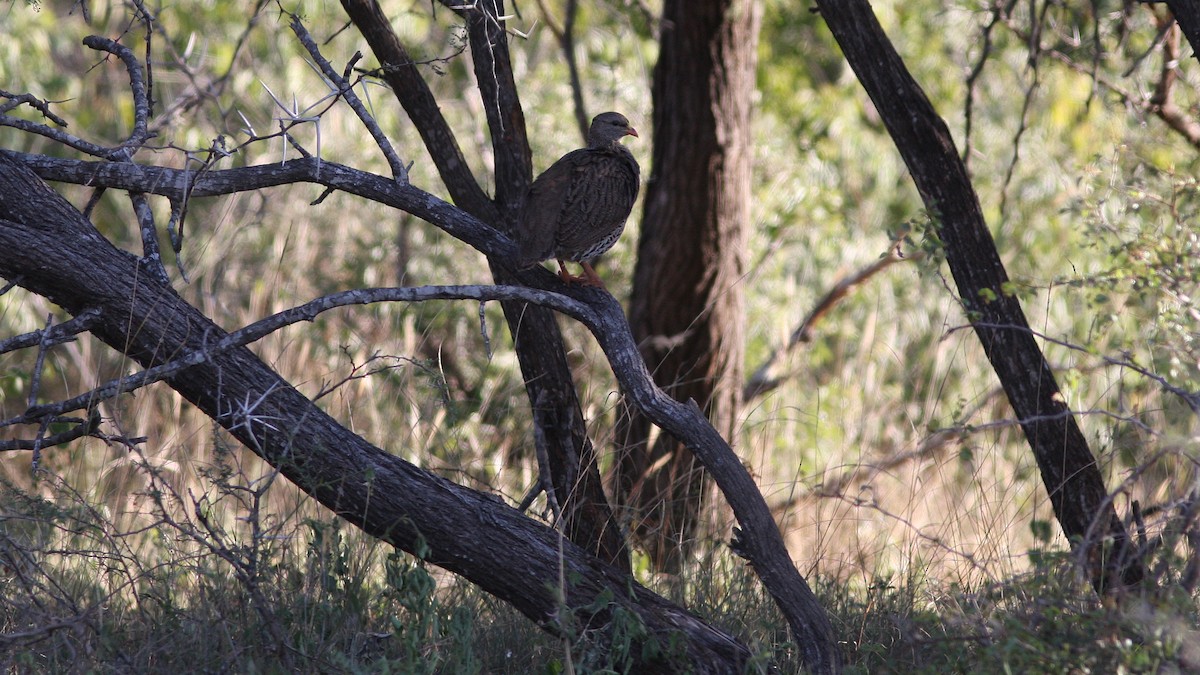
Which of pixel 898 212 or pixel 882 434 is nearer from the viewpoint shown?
pixel 882 434

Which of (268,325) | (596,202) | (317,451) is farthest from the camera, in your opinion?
(596,202)

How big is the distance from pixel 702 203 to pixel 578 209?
2017 millimetres

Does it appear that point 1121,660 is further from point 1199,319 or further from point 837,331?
point 837,331

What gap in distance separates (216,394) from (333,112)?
22.5 ft

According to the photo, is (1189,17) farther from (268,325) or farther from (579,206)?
(268,325)

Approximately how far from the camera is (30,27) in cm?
958

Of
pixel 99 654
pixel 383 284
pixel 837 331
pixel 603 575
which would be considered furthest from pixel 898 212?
pixel 99 654

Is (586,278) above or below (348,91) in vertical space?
below

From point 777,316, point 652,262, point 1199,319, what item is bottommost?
point 1199,319

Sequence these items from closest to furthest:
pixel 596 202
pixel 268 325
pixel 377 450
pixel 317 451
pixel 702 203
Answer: pixel 268 325, pixel 317 451, pixel 377 450, pixel 596 202, pixel 702 203

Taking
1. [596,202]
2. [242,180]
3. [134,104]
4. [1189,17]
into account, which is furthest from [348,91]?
[1189,17]

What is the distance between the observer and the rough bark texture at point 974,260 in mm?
4297

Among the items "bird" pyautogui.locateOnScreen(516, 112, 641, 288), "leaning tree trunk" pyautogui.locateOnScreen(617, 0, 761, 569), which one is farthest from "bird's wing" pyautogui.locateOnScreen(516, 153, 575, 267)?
"leaning tree trunk" pyautogui.locateOnScreen(617, 0, 761, 569)

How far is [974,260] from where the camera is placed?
4.42 metres
